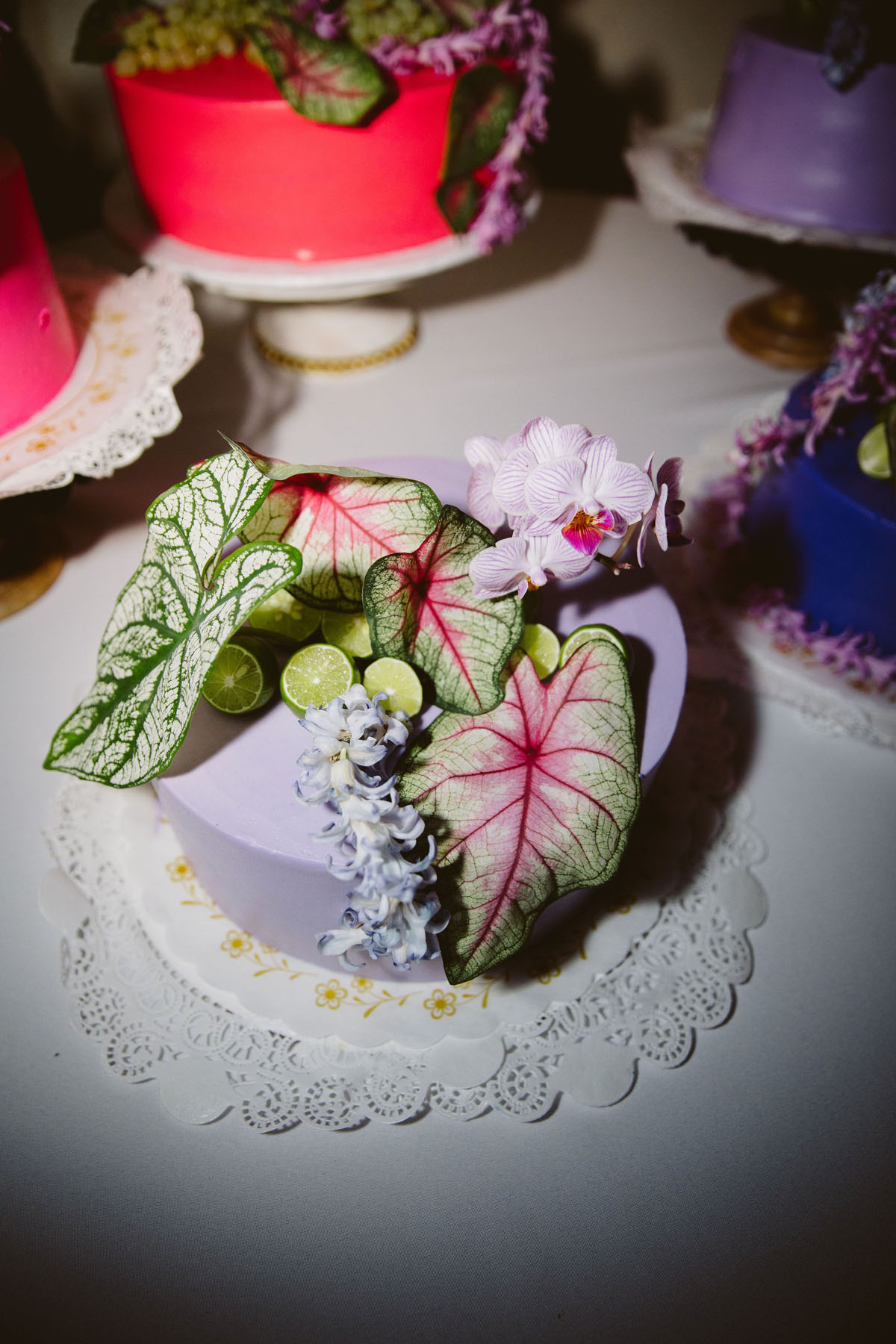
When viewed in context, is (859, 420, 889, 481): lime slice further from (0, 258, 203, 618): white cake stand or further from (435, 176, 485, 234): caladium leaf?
(0, 258, 203, 618): white cake stand

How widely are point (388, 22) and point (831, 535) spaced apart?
77 cm

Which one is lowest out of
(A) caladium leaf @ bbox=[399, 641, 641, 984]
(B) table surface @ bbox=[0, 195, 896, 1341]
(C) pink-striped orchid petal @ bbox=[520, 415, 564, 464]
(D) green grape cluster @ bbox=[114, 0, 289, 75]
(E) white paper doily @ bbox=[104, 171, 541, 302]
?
(B) table surface @ bbox=[0, 195, 896, 1341]

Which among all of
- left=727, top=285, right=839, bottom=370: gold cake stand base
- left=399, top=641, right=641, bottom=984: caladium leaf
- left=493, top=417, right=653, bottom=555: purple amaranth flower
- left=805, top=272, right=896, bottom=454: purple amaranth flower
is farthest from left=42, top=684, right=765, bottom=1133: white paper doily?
left=727, top=285, right=839, bottom=370: gold cake stand base

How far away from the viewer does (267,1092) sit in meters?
0.65

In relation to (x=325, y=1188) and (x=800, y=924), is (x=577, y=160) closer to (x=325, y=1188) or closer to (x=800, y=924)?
(x=800, y=924)

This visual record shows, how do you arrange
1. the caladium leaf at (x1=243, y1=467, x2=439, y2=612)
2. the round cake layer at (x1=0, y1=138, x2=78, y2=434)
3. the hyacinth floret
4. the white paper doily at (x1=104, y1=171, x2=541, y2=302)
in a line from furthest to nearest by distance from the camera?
the white paper doily at (x1=104, y1=171, x2=541, y2=302), the round cake layer at (x1=0, y1=138, x2=78, y2=434), the caladium leaf at (x1=243, y1=467, x2=439, y2=612), the hyacinth floret

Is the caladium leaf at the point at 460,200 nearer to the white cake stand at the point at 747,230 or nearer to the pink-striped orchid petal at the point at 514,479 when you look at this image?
the white cake stand at the point at 747,230

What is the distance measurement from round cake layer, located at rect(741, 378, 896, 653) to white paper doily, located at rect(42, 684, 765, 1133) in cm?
32

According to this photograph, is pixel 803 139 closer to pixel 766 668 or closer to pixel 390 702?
pixel 766 668

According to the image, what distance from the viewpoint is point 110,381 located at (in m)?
0.90

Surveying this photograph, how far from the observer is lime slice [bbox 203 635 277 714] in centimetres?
63

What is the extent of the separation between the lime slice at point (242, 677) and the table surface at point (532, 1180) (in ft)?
0.83

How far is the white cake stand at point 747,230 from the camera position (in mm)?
1120

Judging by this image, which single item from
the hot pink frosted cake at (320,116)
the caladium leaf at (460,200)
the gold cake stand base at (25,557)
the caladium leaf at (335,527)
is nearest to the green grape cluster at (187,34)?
the hot pink frosted cake at (320,116)
